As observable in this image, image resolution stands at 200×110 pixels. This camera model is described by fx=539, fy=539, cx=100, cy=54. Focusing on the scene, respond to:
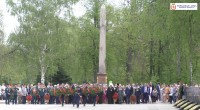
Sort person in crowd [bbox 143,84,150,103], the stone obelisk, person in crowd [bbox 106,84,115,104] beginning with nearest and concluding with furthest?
person in crowd [bbox 106,84,115,104], person in crowd [bbox 143,84,150,103], the stone obelisk

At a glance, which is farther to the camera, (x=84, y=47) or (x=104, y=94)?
(x=84, y=47)

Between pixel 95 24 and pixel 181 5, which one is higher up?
pixel 95 24

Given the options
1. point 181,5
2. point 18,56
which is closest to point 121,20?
point 18,56

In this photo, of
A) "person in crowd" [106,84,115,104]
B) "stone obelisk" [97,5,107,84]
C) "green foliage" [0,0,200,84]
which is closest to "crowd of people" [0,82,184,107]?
"person in crowd" [106,84,115,104]

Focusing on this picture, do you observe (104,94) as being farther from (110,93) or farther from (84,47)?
(84,47)

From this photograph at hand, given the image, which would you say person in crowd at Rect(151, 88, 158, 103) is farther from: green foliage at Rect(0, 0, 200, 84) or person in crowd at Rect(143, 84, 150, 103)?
green foliage at Rect(0, 0, 200, 84)

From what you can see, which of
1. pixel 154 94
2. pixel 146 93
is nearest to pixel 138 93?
pixel 146 93

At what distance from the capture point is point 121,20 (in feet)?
212

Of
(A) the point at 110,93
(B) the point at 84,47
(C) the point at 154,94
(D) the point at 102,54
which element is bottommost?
(C) the point at 154,94

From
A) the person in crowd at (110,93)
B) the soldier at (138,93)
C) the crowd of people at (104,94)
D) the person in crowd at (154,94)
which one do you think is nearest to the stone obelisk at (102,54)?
the crowd of people at (104,94)

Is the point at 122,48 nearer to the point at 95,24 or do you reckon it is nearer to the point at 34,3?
the point at 95,24

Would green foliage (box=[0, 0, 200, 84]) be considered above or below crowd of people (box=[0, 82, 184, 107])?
above

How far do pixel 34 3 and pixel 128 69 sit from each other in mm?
13552

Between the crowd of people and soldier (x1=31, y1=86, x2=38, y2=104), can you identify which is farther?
soldier (x1=31, y1=86, x2=38, y2=104)
